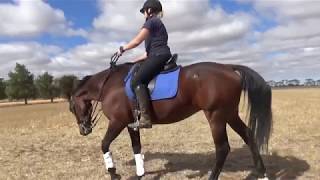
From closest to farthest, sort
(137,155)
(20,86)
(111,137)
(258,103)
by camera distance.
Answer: (258,103), (111,137), (137,155), (20,86)

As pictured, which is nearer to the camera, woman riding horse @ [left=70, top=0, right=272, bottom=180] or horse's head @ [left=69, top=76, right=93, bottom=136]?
woman riding horse @ [left=70, top=0, right=272, bottom=180]

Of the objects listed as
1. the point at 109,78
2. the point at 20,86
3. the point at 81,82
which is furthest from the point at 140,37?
the point at 20,86

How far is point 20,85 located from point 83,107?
109m

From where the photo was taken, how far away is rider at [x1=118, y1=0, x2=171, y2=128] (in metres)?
7.25

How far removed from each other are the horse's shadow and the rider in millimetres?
1614

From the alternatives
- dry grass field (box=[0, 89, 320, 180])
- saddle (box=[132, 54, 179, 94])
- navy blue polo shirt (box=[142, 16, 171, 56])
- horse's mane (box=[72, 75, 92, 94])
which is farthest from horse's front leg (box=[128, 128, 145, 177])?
navy blue polo shirt (box=[142, 16, 171, 56])

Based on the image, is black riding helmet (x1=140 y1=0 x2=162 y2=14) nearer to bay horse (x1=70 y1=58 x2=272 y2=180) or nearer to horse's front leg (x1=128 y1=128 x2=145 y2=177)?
bay horse (x1=70 y1=58 x2=272 y2=180)

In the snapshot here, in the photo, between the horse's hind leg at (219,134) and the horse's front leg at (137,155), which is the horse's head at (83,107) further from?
the horse's hind leg at (219,134)

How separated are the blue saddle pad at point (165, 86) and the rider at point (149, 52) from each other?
12cm

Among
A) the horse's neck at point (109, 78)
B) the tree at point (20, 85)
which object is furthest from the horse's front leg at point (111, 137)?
the tree at point (20, 85)

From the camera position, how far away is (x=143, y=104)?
23.8ft

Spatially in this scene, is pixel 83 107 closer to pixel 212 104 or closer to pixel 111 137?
pixel 111 137

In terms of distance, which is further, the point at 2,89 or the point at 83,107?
the point at 2,89

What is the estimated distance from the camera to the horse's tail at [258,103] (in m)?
7.34
